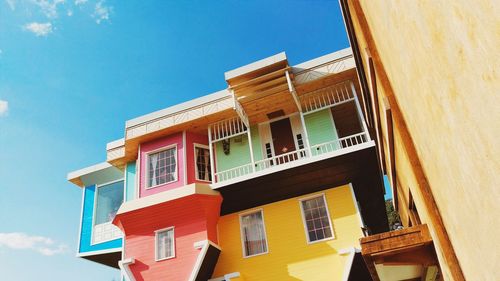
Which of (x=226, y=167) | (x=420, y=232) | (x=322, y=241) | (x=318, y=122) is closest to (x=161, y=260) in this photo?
(x=226, y=167)

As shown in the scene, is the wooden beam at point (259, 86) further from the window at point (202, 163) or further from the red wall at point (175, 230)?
the red wall at point (175, 230)

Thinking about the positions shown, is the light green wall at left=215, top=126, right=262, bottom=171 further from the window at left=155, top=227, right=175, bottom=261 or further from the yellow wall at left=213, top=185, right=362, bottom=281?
the window at left=155, top=227, right=175, bottom=261

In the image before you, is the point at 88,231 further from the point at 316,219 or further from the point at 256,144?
the point at 316,219

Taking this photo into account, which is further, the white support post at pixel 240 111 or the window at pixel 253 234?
the white support post at pixel 240 111

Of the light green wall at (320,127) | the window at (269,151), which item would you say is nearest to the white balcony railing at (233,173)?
the window at (269,151)

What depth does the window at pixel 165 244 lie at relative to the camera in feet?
39.2

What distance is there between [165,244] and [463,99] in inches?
469

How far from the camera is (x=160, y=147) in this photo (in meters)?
14.3

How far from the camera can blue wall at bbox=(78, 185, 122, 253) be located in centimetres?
1527

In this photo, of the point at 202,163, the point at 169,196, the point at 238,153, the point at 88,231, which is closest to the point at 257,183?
the point at 238,153

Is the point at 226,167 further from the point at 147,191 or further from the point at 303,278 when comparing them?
the point at 303,278

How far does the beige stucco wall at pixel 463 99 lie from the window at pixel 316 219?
9021 mm

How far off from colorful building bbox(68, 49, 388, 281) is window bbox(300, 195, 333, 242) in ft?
0.11

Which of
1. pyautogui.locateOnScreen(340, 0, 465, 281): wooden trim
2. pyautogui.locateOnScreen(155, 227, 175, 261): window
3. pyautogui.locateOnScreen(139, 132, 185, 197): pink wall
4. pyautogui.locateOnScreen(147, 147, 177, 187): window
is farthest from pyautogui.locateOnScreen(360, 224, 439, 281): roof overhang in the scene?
pyautogui.locateOnScreen(147, 147, 177, 187): window
